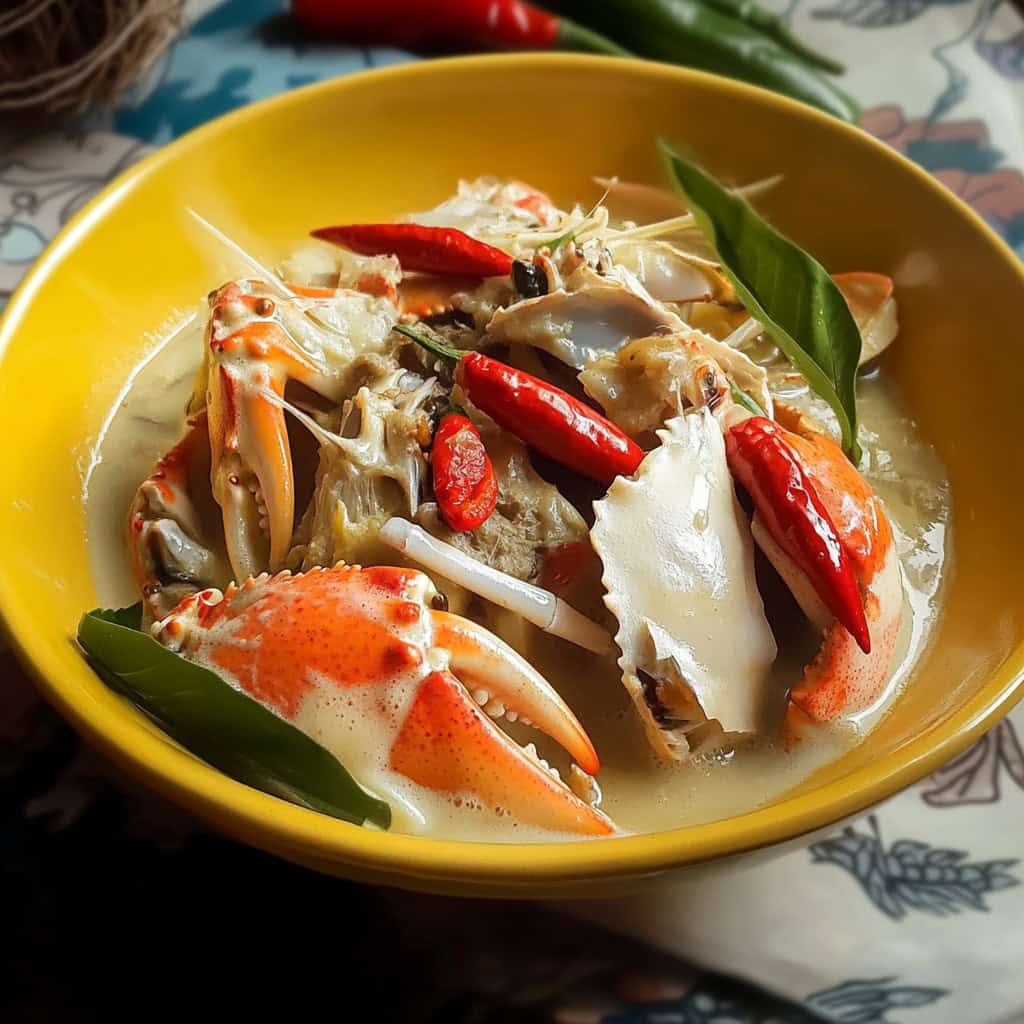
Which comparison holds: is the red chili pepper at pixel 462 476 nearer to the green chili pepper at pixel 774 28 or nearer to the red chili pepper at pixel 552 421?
the red chili pepper at pixel 552 421

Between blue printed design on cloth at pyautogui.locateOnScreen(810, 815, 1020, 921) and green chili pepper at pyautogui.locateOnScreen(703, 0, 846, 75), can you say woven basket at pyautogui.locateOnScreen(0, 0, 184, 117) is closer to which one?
green chili pepper at pyautogui.locateOnScreen(703, 0, 846, 75)

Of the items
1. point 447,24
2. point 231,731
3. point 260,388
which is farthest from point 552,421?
point 447,24

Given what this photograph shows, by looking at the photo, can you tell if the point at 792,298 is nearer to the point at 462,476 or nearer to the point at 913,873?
the point at 462,476

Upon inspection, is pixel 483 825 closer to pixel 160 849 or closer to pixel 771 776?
pixel 771 776

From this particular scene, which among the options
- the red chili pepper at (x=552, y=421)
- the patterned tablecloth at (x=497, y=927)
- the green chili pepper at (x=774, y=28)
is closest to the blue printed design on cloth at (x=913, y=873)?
the patterned tablecloth at (x=497, y=927)

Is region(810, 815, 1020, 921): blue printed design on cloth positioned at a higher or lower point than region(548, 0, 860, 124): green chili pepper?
lower

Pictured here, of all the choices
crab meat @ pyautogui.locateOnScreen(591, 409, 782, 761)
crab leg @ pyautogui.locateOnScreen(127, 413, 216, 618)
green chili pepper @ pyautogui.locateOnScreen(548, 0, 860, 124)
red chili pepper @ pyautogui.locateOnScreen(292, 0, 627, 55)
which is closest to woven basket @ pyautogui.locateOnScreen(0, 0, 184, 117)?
red chili pepper @ pyautogui.locateOnScreen(292, 0, 627, 55)
